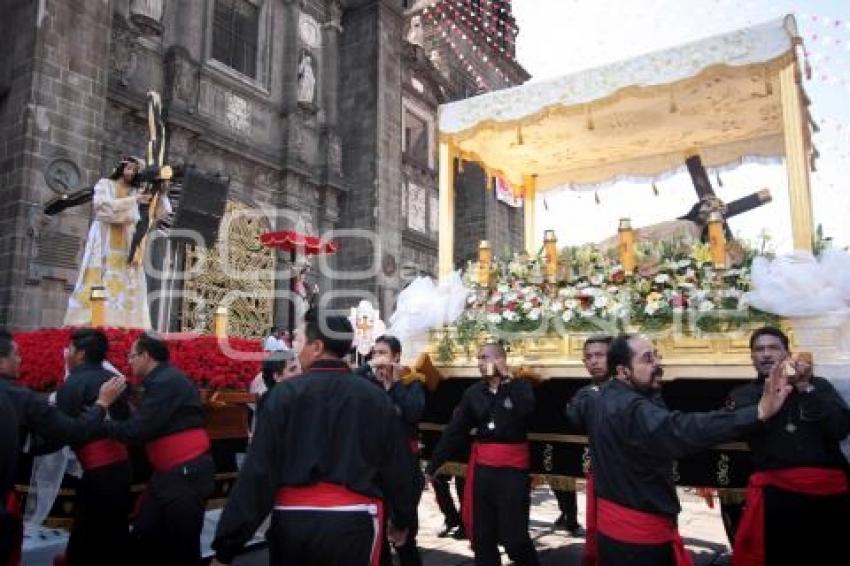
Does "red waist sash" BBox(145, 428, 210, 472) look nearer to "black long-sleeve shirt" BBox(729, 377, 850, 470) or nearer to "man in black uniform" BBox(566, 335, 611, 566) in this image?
"man in black uniform" BBox(566, 335, 611, 566)

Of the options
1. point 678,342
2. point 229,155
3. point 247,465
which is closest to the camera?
point 247,465

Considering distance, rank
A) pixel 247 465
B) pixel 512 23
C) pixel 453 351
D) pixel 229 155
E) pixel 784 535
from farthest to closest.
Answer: pixel 512 23, pixel 229 155, pixel 453 351, pixel 784 535, pixel 247 465

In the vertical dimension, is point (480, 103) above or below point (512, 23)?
below

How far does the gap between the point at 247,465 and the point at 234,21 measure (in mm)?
16544

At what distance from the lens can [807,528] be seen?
397cm

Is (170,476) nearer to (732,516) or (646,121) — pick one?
(732,516)

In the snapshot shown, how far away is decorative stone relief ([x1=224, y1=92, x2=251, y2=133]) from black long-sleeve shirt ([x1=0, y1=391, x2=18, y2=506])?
13070mm

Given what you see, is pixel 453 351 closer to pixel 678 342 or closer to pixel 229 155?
pixel 678 342

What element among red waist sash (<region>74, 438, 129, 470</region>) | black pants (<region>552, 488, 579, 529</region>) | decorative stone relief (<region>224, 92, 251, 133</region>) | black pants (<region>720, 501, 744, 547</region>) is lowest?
black pants (<region>552, 488, 579, 529</region>)

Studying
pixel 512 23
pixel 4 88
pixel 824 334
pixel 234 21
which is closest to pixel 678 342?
pixel 824 334

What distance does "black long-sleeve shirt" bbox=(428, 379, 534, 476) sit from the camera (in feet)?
18.2

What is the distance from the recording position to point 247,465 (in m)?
3.10

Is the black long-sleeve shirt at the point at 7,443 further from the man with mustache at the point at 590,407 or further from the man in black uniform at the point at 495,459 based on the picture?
the man with mustache at the point at 590,407

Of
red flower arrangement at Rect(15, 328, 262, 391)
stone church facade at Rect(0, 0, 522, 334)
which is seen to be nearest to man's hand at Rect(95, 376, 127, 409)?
red flower arrangement at Rect(15, 328, 262, 391)
